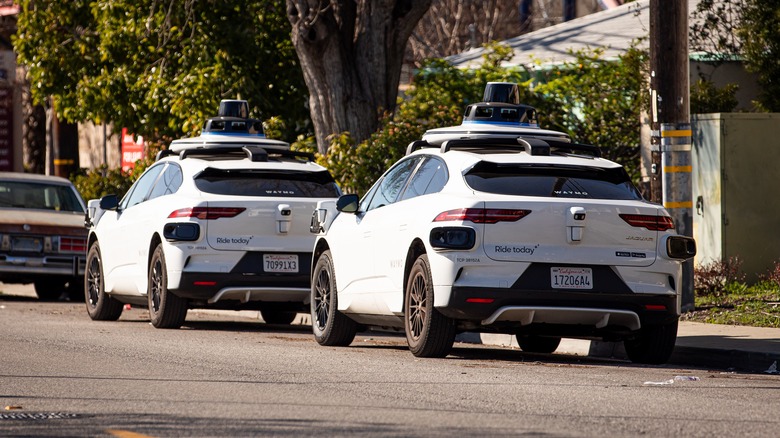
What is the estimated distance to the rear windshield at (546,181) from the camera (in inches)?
432

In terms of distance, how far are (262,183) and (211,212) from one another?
28.3 inches

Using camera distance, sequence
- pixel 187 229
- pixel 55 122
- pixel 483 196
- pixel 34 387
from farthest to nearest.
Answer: pixel 55 122
pixel 187 229
pixel 483 196
pixel 34 387

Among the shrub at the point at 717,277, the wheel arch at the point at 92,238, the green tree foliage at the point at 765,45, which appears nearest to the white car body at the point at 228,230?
the wheel arch at the point at 92,238

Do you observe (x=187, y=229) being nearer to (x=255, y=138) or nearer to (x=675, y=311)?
(x=255, y=138)

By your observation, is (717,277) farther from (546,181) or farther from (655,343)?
(546,181)

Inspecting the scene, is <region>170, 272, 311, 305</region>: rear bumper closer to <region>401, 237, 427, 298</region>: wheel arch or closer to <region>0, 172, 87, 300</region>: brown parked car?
<region>401, 237, 427, 298</region>: wheel arch

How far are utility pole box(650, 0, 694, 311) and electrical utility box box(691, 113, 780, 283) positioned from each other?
2476 millimetres

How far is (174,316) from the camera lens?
47.0ft

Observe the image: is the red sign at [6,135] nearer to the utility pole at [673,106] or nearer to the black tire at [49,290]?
the black tire at [49,290]

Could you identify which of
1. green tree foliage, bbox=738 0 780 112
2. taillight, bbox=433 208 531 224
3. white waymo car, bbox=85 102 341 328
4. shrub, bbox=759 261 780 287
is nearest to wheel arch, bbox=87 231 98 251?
white waymo car, bbox=85 102 341 328

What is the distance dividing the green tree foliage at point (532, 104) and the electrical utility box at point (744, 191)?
2642mm

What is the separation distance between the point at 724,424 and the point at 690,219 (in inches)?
281

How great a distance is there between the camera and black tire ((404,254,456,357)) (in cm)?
1090

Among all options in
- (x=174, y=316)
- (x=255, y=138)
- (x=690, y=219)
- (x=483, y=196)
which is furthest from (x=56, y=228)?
(x=483, y=196)
